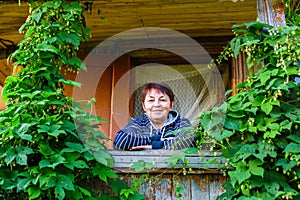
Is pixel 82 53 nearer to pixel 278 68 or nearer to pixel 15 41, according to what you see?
pixel 15 41

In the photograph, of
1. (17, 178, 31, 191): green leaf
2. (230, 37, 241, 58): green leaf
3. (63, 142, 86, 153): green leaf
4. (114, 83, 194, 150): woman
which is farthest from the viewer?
(114, 83, 194, 150): woman

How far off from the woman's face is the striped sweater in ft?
0.15

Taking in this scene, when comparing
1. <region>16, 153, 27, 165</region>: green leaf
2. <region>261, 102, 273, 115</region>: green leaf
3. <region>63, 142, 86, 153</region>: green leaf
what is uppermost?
<region>261, 102, 273, 115</region>: green leaf

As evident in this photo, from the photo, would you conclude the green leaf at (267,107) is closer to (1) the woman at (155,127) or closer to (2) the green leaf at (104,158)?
(1) the woman at (155,127)

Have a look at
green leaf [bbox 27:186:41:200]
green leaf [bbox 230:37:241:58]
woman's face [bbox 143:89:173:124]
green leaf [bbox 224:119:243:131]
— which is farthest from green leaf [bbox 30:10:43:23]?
green leaf [bbox 224:119:243:131]

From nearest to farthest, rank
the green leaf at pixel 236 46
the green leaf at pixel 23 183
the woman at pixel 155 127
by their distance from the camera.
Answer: the green leaf at pixel 23 183 → the green leaf at pixel 236 46 → the woman at pixel 155 127

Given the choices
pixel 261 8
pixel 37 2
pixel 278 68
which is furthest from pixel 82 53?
pixel 278 68

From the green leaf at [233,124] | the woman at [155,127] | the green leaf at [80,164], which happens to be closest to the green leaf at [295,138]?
the green leaf at [233,124]

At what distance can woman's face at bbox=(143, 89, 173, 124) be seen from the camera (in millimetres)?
3221

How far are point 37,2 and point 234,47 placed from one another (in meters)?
1.32

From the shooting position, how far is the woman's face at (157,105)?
10.6 feet

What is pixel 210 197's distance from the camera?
2.61 meters

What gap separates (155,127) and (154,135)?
0.16 metres

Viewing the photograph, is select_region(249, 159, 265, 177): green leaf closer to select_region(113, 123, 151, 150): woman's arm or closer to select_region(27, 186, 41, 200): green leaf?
select_region(113, 123, 151, 150): woman's arm
